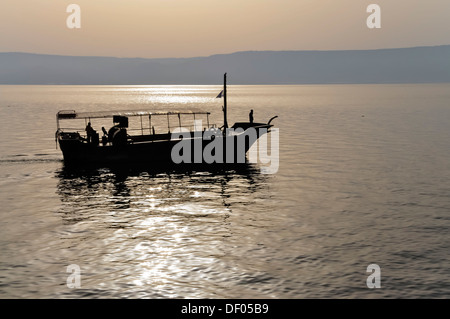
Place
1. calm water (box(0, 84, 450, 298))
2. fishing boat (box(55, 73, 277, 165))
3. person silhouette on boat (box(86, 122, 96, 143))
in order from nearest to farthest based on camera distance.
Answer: calm water (box(0, 84, 450, 298)) < fishing boat (box(55, 73, 277, 165)) < person silhouette on boat (box(86, 122, 96, 143))

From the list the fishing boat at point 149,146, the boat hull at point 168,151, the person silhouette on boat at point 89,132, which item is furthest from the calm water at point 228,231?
the person silhouette on boat at point 89,132

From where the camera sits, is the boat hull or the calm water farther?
the boat hull

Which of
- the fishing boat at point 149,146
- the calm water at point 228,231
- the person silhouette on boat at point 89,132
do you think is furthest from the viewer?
the person silhouette on boat at point 89,132

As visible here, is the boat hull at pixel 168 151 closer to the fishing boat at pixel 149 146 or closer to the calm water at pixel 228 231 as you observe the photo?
the fishing boat at pixel 149 146

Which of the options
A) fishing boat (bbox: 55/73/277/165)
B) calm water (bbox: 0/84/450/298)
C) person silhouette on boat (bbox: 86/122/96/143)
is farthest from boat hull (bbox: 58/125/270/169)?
calm water (bbox: 0/84/450/298)

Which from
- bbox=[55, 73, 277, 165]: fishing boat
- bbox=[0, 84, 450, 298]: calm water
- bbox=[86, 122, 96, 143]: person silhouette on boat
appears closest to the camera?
bbox=[0, 84, 450, 298]: calm water

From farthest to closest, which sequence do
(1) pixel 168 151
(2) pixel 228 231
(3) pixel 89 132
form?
(1) pixel 168 151, (3) pixel 89 132, (2) pixel 228 231

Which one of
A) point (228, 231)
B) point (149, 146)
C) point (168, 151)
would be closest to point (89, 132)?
point (149, 146)

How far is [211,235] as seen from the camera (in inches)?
993

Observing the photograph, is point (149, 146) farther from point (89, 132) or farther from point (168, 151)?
point (89, 132)

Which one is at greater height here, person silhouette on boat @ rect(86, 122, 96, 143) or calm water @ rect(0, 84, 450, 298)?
person silhouette on boat @ rect(86, 122, 96, 143)

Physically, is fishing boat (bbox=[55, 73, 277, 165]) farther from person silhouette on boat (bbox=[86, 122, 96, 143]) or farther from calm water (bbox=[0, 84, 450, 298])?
calm water (bbox=[0, 84, 450, 298])
